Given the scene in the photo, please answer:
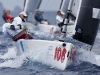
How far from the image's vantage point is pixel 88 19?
6883 mm

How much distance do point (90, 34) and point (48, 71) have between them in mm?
1824

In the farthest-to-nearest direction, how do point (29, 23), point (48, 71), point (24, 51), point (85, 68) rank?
1. point (29, 23)
2. point (24, 51)
3. point (85, 68)
4. point (48, 71)

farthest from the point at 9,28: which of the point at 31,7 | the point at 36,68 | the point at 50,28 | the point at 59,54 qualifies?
the point at 31,7

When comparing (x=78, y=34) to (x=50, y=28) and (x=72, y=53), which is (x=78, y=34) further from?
(x=50, y=28)

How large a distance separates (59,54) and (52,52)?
0.66 feet

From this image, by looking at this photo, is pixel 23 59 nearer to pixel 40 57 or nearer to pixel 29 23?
pixel 40 57

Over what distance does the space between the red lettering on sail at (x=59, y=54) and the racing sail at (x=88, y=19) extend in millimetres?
1343

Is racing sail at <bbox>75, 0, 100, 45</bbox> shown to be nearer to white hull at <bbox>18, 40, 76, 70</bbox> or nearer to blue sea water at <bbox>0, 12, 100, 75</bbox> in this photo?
blue sea water at <bbox>0, 12, 100, 75</bbox>

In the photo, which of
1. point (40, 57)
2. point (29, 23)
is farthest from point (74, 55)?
point (29, 23)

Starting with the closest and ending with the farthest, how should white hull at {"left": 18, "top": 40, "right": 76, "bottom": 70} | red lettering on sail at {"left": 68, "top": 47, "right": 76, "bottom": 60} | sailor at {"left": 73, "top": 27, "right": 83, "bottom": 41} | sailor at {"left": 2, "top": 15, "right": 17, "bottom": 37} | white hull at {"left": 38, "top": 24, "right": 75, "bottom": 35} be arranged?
Answer: white hull at {"left": 18, "top": 40, "right": 76, "bottom": 70} < red lettering on sail at {"left": 68, "top": 47, "right": 76, "bottom": 60} < sailor at {"left": 73, "top": 27, "right": 83, "bottom": 41} < sailor at {"left": 2, "top": 15, "right": 17, "bottom": 37} < white hull at {"left": 38, "top": 24, "right": 75, "bottom": 35}

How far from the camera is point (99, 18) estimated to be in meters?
6.77

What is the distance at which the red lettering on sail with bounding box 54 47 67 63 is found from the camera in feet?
19.2

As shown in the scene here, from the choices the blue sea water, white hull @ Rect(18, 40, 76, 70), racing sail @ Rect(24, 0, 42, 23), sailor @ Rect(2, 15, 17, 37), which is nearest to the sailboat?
white hull @ Rect(18, 40, 76, 70)

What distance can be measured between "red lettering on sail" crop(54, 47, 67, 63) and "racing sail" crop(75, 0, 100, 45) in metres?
1.34
